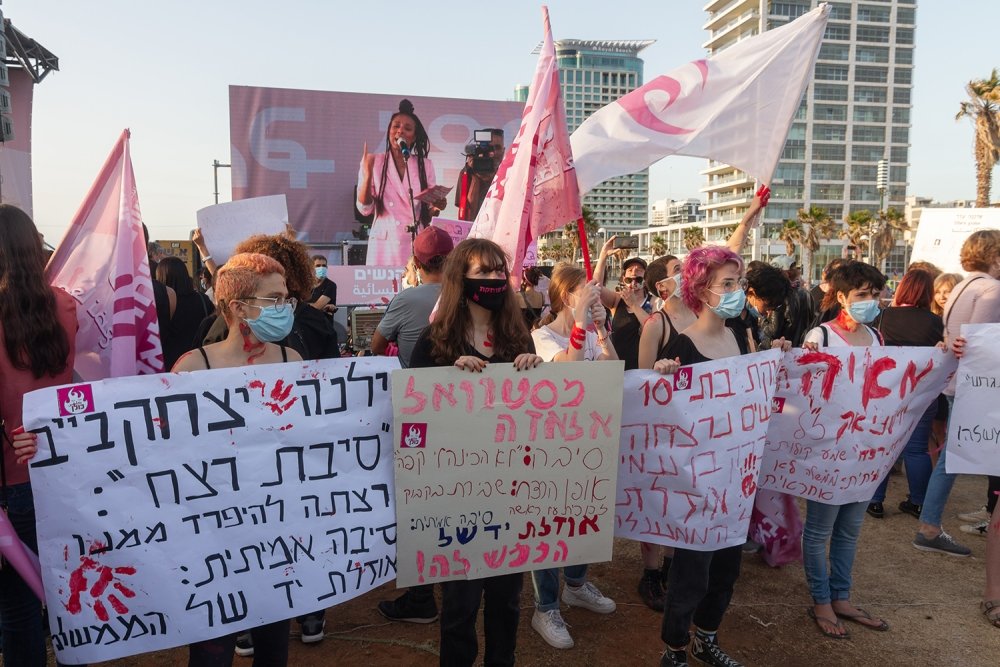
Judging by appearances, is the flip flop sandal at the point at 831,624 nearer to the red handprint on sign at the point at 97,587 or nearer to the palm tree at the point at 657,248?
the red handprint on sign at the point at 97,587

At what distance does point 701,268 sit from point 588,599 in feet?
6.62

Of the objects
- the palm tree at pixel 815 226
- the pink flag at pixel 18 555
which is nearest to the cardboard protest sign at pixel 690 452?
the pink flag at pixel 18 555

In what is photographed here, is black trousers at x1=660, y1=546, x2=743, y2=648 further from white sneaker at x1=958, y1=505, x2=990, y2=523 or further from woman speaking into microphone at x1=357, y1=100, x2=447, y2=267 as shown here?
woman speaking into microphone at x1=357, y1=100, x2=447, y2=267

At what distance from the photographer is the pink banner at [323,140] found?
22719 mm

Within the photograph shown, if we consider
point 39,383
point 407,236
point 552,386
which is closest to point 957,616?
point 552,386

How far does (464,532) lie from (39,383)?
173 centimetres

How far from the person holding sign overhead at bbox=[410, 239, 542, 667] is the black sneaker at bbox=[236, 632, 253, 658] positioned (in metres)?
1.43

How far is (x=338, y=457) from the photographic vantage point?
2.56m

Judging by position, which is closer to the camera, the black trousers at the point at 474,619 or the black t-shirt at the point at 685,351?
the black trousers at the point at 474,619

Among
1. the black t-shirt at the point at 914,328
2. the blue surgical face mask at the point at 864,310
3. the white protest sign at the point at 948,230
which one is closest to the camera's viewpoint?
the blue surgical face mask at the point at 864,310

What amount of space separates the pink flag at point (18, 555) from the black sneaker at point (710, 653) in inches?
109

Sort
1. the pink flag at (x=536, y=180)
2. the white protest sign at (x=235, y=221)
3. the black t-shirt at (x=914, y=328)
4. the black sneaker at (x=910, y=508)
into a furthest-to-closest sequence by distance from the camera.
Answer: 1. the white protest sign at (x=235, y=221)
2. the black sneaker at (x=910, y=508)
3. the black t-shirt at (x=914, y=328)
4. the pink flag at (x=536, y=180)

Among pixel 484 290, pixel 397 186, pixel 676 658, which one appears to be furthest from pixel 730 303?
pixel 397 186

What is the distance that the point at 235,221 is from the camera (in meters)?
5.76
